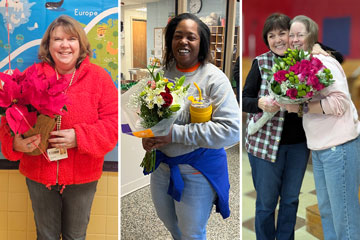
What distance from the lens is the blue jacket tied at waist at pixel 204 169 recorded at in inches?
70.2

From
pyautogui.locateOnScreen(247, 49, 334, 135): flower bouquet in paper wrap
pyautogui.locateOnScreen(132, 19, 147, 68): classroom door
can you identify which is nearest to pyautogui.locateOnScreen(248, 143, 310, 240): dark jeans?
pyautogui.locateOnScreen(247, 49, 334, 135): flower bouquet in paper wrap

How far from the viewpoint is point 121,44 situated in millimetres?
2289

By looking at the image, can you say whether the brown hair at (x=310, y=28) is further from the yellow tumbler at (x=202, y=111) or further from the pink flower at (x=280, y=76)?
the yellow tumbler at (x=202, y=111)

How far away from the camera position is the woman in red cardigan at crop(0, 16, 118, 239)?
1.92 m

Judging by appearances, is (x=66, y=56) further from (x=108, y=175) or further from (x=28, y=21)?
(x=108, y=175)

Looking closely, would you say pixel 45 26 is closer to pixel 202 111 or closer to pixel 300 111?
pixel 202 111

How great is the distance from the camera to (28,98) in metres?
1.71

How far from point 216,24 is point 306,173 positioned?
112 centimetres

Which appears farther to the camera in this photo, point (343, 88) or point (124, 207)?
point (124, 207)

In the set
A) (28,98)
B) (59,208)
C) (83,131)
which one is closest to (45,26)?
(28,98)

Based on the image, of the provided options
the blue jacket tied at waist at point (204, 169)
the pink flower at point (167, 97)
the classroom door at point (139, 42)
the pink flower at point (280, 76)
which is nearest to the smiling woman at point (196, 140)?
the blue jacket tied at waist at point (204, 169)

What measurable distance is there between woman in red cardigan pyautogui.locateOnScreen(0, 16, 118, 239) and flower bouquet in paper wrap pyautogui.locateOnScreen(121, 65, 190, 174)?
0.86 feet

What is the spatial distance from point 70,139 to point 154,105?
58 cm

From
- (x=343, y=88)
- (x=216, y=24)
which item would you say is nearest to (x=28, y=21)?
(x=216, y=24)
